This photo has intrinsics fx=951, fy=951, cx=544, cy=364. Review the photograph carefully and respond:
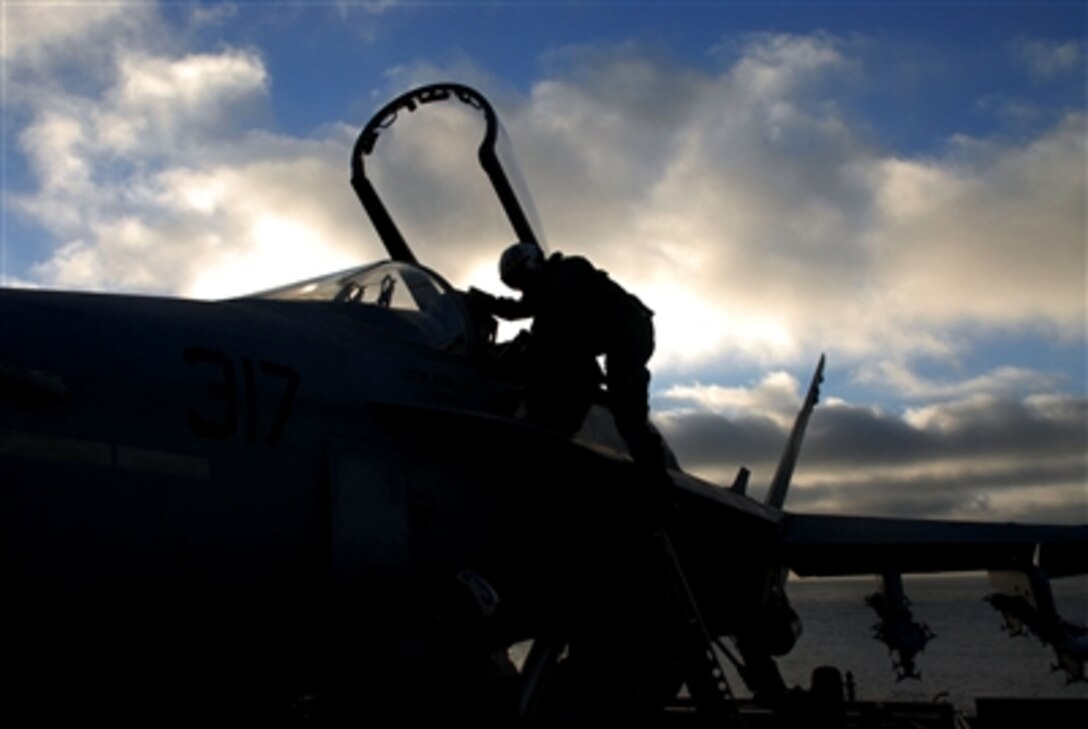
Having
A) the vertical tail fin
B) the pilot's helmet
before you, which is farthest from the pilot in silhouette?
the vertical tail fin

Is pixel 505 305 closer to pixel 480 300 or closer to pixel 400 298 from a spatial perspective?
pixel 480 300

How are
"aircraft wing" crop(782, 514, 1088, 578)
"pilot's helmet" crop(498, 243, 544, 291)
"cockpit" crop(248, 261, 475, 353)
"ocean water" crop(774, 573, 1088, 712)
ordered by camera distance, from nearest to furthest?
"cockpit" crop(248, 261, 475, 353) < "pilot's helmet" crop(498, 243, 544, 291) < "aircraft wing" crop(782, 514, 1088, 578) < "ocean water" crop(774, 573, 1088, 712)

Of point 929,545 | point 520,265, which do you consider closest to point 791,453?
point 929,545

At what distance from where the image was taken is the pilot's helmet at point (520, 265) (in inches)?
273

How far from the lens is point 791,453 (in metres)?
15.7

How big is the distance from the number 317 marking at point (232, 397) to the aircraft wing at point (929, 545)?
707 cm

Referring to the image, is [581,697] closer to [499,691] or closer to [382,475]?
[499,691]

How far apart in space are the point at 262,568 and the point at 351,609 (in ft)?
1.94

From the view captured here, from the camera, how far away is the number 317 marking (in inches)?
158

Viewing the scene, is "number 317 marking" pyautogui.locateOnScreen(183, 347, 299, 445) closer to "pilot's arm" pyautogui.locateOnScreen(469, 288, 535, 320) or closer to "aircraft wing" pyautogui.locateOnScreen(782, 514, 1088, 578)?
"pilot's arm" pyautogui.locateOnScreen(469, 288, 535, 320)

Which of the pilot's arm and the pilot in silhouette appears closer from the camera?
the pilot in silhouette

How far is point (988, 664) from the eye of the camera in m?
89.0

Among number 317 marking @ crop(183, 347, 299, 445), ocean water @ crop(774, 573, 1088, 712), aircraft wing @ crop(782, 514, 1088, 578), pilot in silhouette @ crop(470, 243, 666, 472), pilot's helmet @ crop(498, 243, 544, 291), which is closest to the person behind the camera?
number 317 marking @ crop(183, 347, 299, 445)

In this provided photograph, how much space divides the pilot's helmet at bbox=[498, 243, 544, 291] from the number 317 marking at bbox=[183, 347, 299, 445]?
278 centimetres
